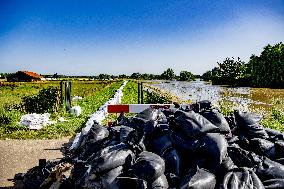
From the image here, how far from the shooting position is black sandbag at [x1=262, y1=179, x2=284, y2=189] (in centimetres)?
364

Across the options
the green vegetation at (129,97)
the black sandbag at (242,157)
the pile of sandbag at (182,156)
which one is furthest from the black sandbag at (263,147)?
the green vegetation at (129,97)

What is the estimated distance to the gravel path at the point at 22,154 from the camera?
6285 mm

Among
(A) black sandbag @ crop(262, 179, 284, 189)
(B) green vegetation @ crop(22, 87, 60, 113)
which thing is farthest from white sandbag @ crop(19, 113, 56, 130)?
(A) black sandbag @ crop(262, 179, 284, 189)

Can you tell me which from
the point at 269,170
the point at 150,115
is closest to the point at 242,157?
the point at 269,170

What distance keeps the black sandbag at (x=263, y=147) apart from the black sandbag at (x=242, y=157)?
21cm

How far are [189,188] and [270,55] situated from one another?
196 ft

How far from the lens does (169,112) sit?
504 cm

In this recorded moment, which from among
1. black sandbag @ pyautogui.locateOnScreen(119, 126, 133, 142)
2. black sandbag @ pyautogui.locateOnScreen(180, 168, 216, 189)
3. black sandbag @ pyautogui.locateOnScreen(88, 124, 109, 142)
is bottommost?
black sandbag @ pyautogui.locateOnScreen(180, 168, 216, 189)

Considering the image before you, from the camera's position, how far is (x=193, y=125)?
4.07m

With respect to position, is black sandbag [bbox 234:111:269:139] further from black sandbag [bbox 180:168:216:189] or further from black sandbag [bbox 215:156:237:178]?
black sandbag [bbox 180:168:216:189]

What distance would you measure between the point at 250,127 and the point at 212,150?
1.14 meters

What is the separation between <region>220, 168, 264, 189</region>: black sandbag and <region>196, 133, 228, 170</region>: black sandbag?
21cm

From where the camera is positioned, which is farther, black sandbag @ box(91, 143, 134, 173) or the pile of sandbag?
black sandbag @ box(91, 143, 134, 173)

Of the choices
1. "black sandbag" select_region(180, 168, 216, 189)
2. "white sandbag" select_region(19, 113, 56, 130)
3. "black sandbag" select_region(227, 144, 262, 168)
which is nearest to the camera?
"black sandbag" select_region(180, 168, 216, 189)
